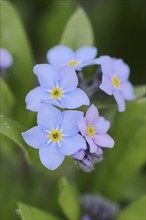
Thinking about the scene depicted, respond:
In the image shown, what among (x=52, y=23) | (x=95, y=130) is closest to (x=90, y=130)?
(x=95, y=130)

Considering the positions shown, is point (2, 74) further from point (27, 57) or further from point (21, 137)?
point (21, 137)

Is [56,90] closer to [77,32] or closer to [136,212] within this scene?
[77,32]

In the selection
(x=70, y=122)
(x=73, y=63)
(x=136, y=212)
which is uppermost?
(x=73, y=63)

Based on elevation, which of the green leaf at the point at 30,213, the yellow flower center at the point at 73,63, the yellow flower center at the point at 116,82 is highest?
the yellow flower center at the point at 73,63

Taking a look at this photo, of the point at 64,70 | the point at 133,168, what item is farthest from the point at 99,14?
the point at 64,70

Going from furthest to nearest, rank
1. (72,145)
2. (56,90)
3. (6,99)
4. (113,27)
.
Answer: (113,27)
(6,99)
(56,90)
(72,145)

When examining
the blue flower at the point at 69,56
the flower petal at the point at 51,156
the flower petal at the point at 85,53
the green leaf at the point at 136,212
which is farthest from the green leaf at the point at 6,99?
the green leaf at the point at 136,212

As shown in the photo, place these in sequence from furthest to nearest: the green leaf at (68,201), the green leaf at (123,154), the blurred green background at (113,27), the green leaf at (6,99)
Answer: the blurred green background at (113,27) < the green leaf at (123,154) < the green leaf at (6,99) < the green leaf at (68,201)

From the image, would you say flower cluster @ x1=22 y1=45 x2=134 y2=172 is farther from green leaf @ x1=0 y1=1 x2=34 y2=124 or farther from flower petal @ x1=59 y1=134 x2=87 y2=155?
green leaf @ x1=0 y1=1 x2=34 y2=124

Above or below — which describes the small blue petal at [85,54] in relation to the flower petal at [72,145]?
above

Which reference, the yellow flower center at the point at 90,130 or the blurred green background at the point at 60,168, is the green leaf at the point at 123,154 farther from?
the yellow flower center at the point at 90,130
